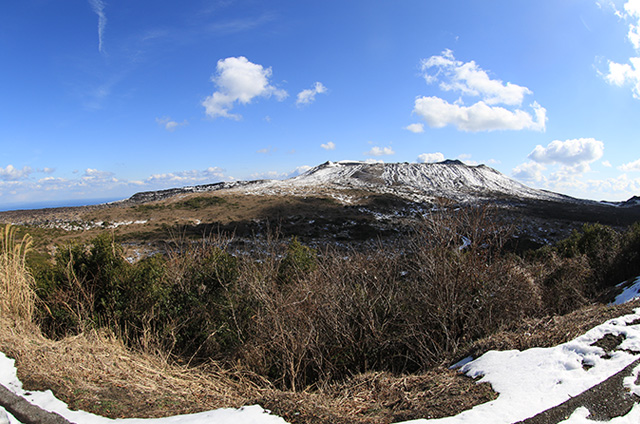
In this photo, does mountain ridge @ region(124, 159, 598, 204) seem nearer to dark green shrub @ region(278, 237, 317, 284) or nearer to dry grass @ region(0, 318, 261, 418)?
dark green shrub @ region(278, 237, 317, 284)

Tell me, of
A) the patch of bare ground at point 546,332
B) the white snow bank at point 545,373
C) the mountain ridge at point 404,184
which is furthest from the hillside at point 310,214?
the white snow bank at point 545,373

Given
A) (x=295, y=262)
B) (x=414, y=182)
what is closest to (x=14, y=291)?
(x=295, y=262)

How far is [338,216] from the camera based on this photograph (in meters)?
38.0

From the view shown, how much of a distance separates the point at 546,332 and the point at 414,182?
63645 mm

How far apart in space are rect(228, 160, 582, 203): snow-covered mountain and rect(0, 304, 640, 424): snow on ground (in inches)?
1847

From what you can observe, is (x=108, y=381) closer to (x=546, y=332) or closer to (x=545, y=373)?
(x=545, y=373)

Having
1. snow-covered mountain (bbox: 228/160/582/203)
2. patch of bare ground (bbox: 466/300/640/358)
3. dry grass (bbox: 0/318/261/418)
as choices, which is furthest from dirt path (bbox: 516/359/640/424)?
snow-covered mountain (bbox: 228/160/582/203)

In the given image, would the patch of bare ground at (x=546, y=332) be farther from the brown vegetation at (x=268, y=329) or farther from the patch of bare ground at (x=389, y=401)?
the patch of bare ground at (x=389, y=401)

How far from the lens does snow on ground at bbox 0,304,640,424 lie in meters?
2.79

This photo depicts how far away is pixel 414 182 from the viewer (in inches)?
2574

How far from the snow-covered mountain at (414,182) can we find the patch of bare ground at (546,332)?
45566mm

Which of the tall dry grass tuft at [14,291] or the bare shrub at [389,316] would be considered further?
the bare shrub at [389,316]

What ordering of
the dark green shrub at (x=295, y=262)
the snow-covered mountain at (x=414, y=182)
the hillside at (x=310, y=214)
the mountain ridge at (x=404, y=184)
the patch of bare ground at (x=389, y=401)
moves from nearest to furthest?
the patch of bare ground at (x=389, y=401) → the dark green shrub at (x=295, y=262) → the hillside at (x=310, y=214) → the mountain ridge at (x=404, y=184) → the snow-covered mountain at (x=414, y=182)

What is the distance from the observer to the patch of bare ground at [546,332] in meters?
4.16
